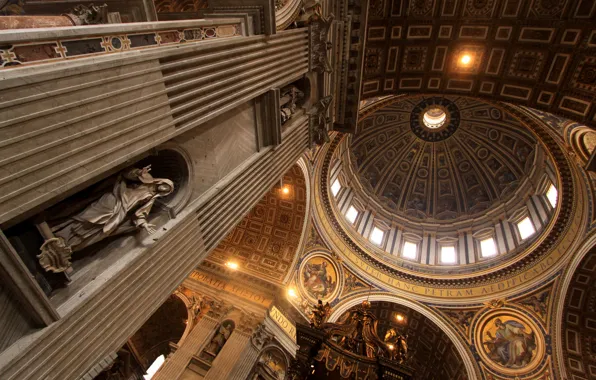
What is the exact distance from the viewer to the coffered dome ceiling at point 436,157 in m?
18.4

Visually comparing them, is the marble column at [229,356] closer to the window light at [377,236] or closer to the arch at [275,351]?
the arch at [275,351]

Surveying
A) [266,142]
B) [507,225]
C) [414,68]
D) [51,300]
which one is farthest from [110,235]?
[507,225]

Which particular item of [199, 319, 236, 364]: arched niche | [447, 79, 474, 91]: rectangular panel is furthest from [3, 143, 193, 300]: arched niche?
[447, 79, 474, 91]: rectangular panel

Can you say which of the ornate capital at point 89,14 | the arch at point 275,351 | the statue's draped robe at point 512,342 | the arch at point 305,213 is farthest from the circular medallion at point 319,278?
the ornate capital at point 89,14

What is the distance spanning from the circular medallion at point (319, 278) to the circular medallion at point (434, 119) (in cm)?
1087

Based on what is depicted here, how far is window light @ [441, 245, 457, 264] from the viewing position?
1659 cm

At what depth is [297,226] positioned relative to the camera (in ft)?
45.2

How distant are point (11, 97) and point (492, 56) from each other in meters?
12.0

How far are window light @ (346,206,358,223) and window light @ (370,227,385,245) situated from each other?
1.28 metres

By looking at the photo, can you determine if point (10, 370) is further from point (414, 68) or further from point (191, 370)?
point (414, 68)

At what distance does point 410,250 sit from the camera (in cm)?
1762

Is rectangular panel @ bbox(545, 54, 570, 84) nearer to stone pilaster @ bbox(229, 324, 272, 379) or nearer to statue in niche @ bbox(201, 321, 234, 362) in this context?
stone pilaster @ bbox(229, 324, 272, 379)

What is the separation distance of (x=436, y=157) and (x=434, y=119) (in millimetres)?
2263

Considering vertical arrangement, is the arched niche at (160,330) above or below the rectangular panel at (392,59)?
below
